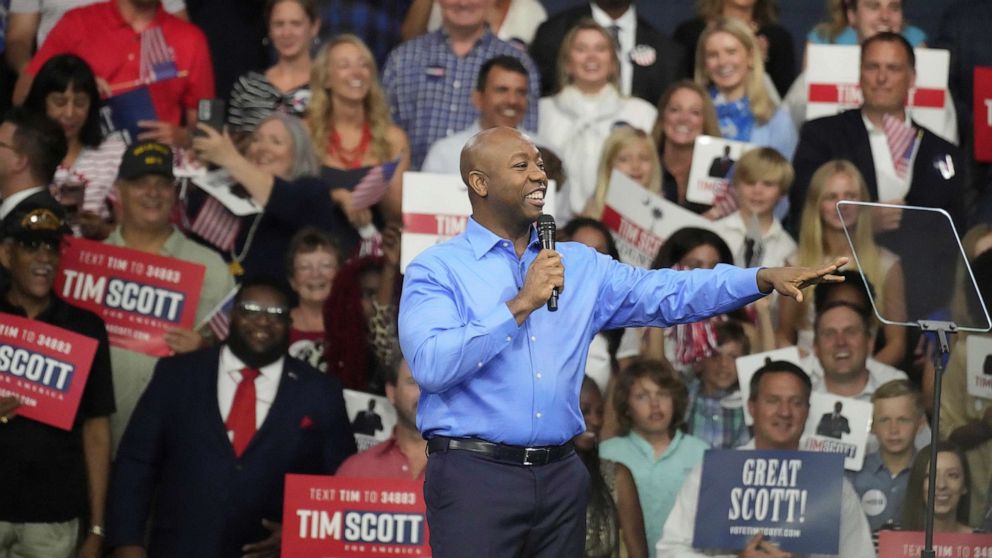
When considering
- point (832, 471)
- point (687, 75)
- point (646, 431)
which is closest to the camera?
point (832, 471)

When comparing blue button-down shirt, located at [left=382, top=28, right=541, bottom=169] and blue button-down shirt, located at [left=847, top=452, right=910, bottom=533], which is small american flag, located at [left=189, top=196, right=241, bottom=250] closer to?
blue button-down shirt, located at [left=382, top=28, right=541, bottom=169]

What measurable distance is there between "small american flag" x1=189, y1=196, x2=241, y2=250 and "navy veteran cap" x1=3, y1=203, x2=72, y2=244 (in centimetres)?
86

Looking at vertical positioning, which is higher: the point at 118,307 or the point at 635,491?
the point at 118,307

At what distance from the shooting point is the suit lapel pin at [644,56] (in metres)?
8.95

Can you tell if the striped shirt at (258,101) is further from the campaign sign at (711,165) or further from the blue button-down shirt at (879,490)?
the blue button-down shirt at (879,490)

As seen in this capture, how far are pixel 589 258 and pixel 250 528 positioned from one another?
7.67 feet

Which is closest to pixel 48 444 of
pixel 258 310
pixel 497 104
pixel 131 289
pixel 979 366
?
pixel 131 289

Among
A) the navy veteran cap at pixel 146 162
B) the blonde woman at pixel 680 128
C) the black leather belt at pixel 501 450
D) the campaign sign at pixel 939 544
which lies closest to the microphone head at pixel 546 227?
the black leather belt at pixel 501 450

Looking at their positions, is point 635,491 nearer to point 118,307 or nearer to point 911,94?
point 118,307

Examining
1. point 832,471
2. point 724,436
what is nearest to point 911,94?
point 724,436

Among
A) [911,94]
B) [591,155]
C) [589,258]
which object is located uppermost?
[911,94]

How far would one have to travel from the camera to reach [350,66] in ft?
26.6

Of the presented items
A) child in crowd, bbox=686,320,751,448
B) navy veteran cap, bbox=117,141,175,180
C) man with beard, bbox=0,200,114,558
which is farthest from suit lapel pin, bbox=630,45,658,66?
man with beard, bbox=0,200,114,558

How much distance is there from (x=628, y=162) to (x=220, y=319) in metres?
1.99
